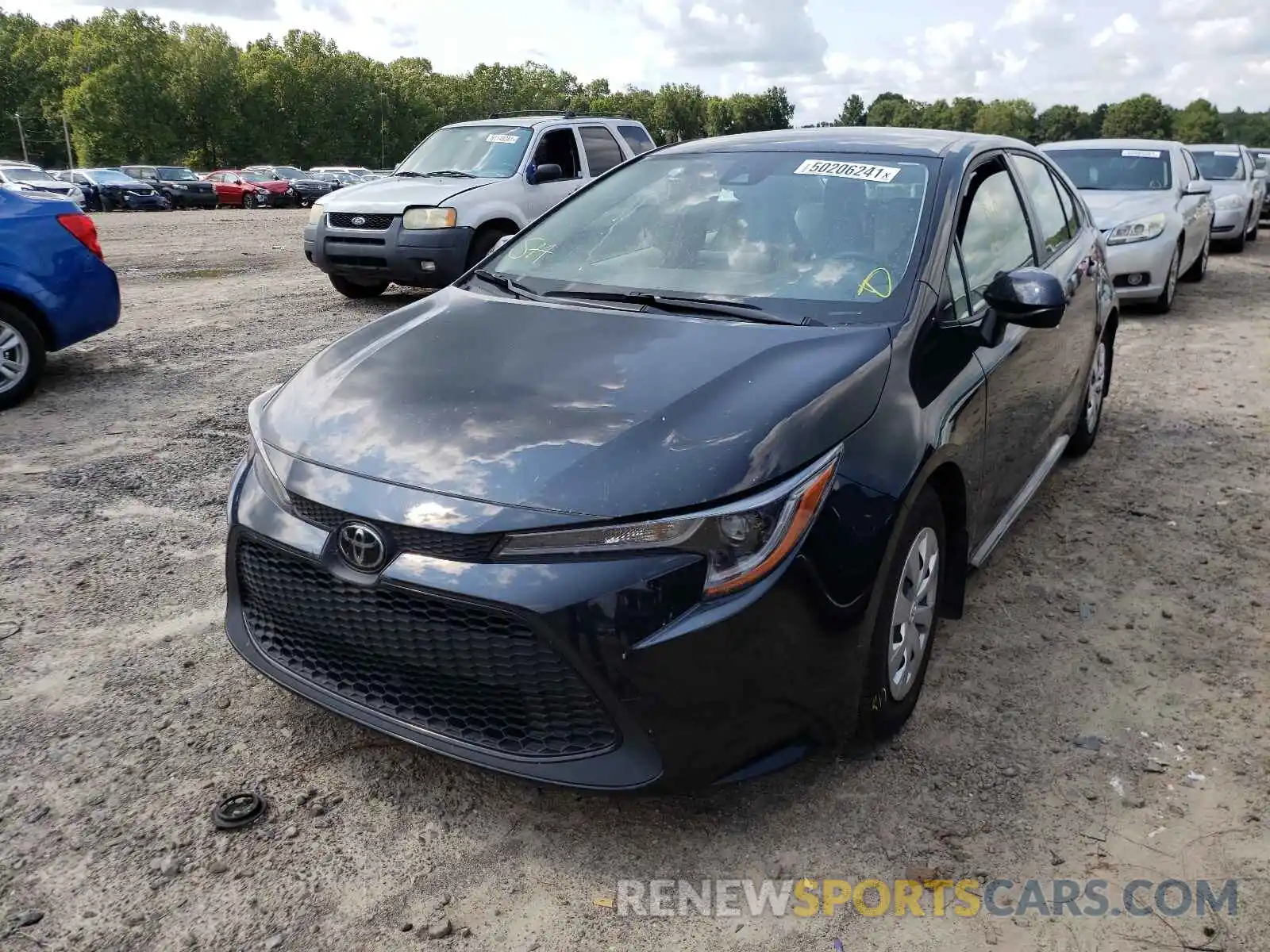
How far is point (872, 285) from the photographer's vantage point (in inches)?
123

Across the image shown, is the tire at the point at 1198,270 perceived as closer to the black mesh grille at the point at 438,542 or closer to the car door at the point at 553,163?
the car door at the point at 553,163

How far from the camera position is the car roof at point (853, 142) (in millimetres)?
3676

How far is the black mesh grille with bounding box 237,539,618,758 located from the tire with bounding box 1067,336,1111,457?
380 cm

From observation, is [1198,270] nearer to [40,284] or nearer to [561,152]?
[561,152]

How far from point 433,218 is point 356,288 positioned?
1.74m

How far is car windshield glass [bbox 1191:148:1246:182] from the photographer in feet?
52.8

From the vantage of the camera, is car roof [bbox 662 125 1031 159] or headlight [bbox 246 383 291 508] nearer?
headlight [bbox 246 383 291 508]

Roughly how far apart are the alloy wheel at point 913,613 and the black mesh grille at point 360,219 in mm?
7916

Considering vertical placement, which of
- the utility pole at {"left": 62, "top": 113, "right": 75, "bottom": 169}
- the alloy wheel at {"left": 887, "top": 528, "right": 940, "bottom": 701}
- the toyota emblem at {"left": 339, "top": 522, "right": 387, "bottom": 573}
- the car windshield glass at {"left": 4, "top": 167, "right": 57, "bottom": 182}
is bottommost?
the alloy wheel at {"left": 887, "top": 528, "right": 940, "bottom": 701}

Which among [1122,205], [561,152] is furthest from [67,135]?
[1122,205]

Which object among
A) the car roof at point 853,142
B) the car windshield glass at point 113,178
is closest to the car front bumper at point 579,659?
the car roof at point 853,142

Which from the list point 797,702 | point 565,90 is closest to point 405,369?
point 797,702

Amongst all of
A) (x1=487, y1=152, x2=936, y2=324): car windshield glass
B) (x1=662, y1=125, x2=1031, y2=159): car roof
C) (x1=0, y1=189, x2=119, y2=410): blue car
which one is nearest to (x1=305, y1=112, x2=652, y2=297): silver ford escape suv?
(x1=0, y1=189, x2=119, y2=410): blue car

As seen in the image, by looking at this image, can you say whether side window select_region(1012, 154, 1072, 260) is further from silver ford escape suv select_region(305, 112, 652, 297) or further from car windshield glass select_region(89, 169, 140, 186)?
car windshield glass select_region(89, 169, 140, 186)
